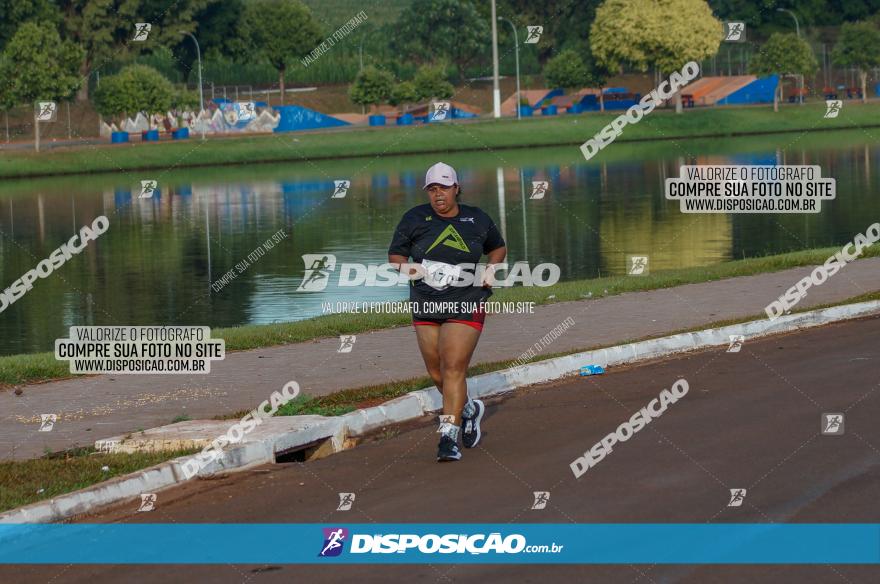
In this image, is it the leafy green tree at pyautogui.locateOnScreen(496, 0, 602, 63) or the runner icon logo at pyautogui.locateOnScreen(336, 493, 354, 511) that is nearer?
the runner icon logo at pyautogui.locateOnScreen(336, 493, 354, 511)

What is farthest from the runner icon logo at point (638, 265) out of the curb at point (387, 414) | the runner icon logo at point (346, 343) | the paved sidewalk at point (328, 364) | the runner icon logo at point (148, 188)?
the runner icon logo at point (148, 188)

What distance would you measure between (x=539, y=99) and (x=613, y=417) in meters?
101

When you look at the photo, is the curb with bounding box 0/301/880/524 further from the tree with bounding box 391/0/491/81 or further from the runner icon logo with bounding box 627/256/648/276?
the tree with bounding box 391/0/491/81

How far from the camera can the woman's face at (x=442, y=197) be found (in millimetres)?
9562

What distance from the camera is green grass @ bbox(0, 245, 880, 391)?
1369 centimetres

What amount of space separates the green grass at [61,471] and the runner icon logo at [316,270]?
13.3 m

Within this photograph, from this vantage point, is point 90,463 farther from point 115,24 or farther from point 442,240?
point 115,24

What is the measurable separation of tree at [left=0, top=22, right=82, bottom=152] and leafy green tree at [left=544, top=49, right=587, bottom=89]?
3704 cm

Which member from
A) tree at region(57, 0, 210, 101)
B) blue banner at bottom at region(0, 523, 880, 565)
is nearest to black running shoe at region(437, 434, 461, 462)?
blue banner at bottom at region(0, 523, 880, 565)

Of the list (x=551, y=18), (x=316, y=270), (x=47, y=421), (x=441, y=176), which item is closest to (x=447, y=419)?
(x=441, y=176)

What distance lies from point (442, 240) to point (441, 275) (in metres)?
0.22

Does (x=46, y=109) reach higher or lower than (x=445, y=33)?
lower

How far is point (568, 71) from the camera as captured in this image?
103 metres

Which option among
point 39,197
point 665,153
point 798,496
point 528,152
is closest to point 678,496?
point 798,496
